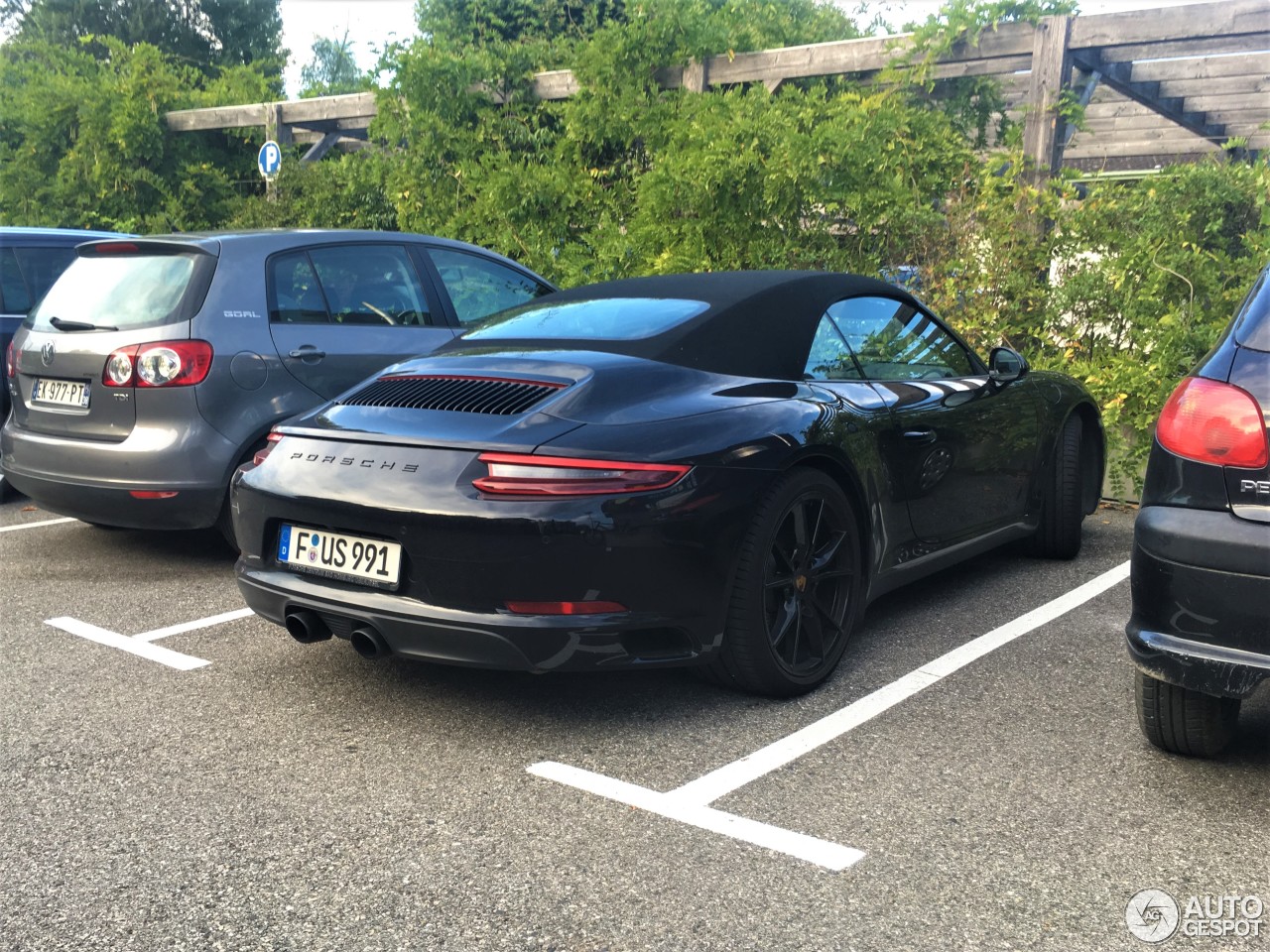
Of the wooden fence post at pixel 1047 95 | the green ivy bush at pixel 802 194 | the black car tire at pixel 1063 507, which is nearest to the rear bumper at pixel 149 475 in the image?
the black car tire at pixel 1063 507

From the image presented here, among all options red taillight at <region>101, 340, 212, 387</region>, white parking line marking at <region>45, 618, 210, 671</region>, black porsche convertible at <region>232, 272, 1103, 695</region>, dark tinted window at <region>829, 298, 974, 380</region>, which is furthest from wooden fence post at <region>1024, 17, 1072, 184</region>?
white parking line marking at <region>45, 618, 210, 671</region>

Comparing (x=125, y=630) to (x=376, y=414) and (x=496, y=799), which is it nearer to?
(x=376, y=414)

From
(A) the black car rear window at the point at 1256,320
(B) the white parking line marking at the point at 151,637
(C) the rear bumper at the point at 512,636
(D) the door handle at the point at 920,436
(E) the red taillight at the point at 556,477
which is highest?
(A) the black car rear window at the point at 1256,320

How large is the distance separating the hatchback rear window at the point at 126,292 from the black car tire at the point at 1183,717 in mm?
4045

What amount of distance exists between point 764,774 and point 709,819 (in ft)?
1.06

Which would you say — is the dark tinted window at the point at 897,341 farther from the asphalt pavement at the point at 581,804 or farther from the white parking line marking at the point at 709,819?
the white parking line marking at the point at 709,819

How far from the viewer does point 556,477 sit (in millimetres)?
3428

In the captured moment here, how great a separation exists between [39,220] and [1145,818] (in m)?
16.4

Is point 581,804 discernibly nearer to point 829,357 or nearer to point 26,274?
point 829,357

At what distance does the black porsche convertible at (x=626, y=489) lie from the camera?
3.44 m

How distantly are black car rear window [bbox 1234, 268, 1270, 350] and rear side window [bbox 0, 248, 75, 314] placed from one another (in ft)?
20.0

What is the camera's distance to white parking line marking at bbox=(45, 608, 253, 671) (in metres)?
4.40

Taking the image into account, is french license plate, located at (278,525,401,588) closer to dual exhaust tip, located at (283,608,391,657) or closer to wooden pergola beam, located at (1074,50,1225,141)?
dual exhaust tip, located at (283,608,391,657)

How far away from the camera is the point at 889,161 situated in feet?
28.9
